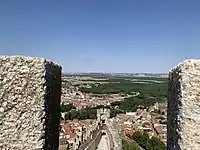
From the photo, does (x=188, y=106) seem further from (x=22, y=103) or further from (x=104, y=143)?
(x=104, y=143)

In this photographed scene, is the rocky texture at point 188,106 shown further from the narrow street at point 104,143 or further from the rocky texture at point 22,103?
the narrow street at point 104,143

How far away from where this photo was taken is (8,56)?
3455mm

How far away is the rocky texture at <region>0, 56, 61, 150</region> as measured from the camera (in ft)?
11.3

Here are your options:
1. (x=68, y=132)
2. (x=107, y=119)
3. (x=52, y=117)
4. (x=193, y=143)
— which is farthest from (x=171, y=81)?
(x=68, y=132)

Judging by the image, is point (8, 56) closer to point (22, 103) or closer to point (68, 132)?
point (22, 103)

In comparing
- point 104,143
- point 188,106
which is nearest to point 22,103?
point 188,106

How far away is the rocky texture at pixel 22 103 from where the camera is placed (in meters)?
3.44

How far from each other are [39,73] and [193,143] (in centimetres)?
158

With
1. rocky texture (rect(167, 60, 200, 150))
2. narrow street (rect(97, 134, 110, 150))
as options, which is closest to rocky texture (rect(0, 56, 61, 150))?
rocky texture (rect(167, 60, 200, 150))

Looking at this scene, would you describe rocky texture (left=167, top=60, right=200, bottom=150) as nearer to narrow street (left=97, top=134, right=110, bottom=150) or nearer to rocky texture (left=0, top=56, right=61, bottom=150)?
rocky texture (left=0, top=56, right=61, bottom=150)

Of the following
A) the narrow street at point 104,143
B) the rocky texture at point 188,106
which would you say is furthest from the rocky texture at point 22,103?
the narrow street at point 104,143

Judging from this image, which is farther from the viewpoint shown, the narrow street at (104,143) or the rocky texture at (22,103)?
the narrow street at (104,143)

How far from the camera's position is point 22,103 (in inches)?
136

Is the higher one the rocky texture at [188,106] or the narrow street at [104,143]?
the rocky texture at [188,106]
